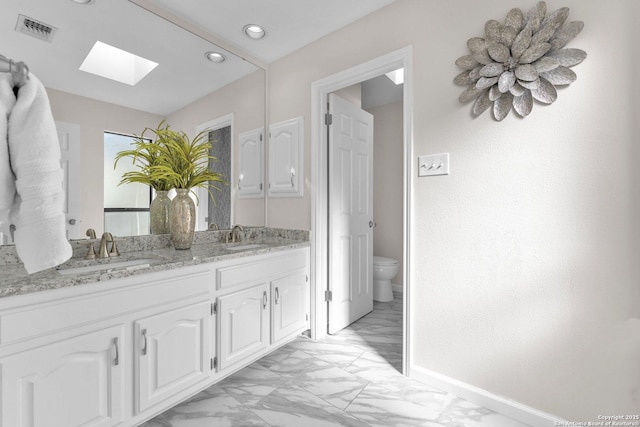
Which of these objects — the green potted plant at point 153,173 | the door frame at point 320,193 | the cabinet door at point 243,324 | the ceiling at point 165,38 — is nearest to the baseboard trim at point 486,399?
the door frame at point 320,193

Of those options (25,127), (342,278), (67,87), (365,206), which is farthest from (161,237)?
(365,206)

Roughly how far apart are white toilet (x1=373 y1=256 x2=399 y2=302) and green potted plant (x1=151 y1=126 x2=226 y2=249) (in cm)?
211

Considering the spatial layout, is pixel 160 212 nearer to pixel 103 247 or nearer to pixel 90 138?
pixel 103 247

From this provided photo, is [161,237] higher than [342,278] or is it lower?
higher

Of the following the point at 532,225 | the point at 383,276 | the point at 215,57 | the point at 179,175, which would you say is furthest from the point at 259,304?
the point at 215,57

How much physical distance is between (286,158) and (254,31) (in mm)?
985

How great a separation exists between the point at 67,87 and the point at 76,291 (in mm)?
1158

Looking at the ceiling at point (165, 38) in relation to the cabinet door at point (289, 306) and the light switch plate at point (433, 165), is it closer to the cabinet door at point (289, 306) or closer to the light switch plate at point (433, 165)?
the light switch plate at point (433, 165)

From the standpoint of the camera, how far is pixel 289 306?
225cm

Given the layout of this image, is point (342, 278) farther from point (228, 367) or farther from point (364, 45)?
point (364, 45)

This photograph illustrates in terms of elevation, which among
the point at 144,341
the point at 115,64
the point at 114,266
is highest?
the point at 115,64

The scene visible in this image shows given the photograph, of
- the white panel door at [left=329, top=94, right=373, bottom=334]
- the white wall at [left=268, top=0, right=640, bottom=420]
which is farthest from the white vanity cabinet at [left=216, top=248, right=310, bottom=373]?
the white wall at [left=268, top=0, right=640, bottom=420]

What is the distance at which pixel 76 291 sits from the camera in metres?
1.17

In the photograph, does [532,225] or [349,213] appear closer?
[532,225]
